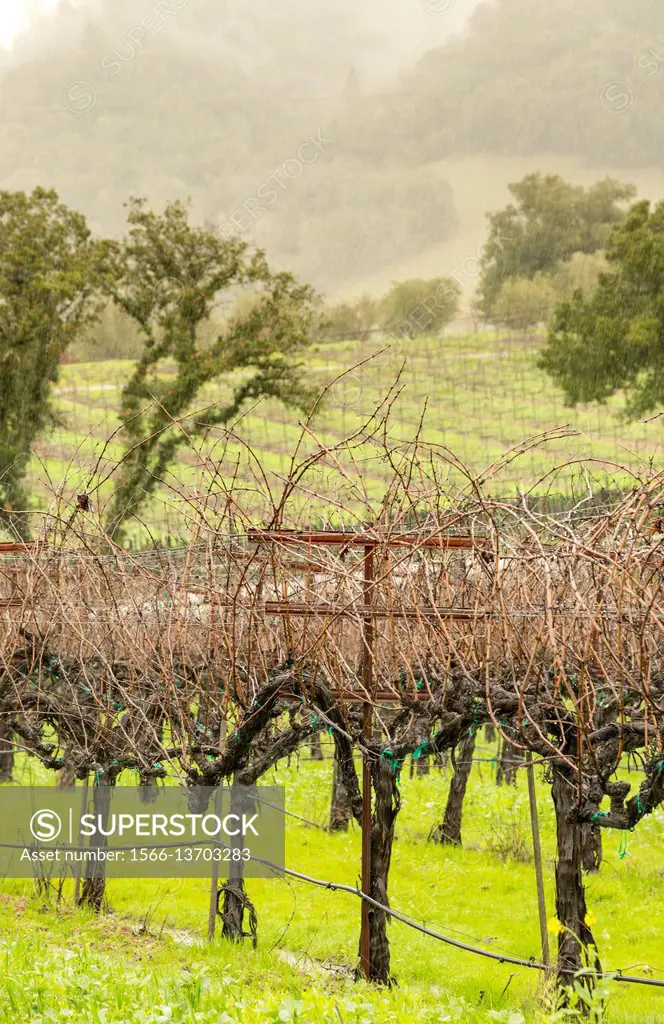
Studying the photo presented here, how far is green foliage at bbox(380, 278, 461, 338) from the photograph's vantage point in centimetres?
5250

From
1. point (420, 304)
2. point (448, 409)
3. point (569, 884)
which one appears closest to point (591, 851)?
point (569, 884)

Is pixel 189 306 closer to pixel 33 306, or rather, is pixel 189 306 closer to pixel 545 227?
pixel 33 306

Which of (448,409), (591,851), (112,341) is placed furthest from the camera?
(448,409)

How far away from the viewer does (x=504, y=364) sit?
50.2m

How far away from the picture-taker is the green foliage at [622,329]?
1135 inches

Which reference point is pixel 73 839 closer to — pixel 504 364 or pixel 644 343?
pixel 644 343

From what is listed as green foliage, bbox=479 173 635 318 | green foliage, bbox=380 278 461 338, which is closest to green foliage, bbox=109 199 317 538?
green foliage, bbox=380 278 461 338

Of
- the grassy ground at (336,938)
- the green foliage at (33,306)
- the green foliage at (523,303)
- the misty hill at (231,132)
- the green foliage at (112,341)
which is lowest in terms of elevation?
the grassy ground at (336,938)

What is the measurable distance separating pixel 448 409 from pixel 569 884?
42194 millimetres

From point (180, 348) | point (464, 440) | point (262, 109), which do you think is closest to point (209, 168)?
point (262, 109)

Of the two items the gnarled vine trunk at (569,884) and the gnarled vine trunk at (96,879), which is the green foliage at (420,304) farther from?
the gnarled vine trunk at (569,884)

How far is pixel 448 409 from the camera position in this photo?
4681cm

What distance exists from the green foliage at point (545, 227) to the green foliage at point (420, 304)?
89.9 inches

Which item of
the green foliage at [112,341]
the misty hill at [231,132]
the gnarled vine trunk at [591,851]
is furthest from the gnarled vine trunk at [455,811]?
the misty hill at [231,132]
